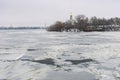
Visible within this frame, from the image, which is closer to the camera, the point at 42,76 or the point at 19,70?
the point at 42,76

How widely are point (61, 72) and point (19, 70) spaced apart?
1778mm

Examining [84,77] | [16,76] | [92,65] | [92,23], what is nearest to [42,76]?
[16,76]

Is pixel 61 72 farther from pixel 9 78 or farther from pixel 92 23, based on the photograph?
pixel 92 23

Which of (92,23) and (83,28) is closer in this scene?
(83,28)

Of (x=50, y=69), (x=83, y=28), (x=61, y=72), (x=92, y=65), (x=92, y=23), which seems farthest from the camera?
Result: (x=92, y=23)

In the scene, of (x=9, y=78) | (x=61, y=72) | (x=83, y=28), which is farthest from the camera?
(x=83, y=28)

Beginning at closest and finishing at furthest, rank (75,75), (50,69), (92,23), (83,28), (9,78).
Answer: (9,78) < (75,75) < (50,69) < (83,28) < (92,23)

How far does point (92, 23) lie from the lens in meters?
104

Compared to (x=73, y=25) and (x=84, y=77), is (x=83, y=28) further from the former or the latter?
(x=84, y=77)

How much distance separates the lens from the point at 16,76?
799cm

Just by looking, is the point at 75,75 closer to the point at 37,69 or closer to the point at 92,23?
the point at 37,69

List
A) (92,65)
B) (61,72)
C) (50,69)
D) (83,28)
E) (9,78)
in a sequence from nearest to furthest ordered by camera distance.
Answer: (9,78), (61,72), (50,69), (92,65), (83,28)

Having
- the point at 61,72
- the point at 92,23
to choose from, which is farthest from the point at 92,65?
the point at 92,23

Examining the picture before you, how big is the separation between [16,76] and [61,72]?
174 cm
